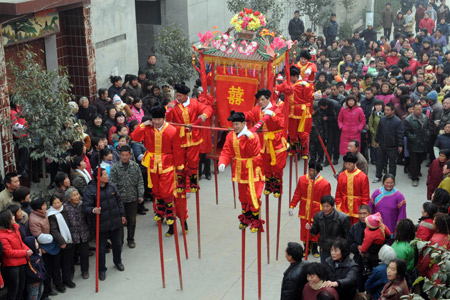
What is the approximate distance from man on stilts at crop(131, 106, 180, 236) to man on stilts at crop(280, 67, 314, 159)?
333 centimetres

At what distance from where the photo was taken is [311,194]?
10742mm

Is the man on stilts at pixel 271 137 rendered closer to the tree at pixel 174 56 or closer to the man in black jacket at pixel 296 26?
the tree at pixel 174 56

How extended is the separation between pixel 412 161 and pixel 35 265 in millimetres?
8373

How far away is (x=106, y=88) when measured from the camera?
15.3 meters

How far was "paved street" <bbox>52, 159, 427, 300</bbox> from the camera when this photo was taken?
10086 mm

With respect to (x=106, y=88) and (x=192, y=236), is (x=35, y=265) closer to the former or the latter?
(x=192, y=236)

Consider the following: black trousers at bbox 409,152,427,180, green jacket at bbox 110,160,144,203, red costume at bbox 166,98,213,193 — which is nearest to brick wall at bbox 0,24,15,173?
green jacket at bbox 110,160,144,203

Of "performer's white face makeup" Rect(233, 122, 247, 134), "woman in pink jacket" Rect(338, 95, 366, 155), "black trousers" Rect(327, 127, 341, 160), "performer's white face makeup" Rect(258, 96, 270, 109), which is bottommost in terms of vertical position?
"black trousers" Rect(327, 127, 341, 160)

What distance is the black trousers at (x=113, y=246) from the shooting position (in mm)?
10438

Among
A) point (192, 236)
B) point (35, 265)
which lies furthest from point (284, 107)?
point (35, 265)

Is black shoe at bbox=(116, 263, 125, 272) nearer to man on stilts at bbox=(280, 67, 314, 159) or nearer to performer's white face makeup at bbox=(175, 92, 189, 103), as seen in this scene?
performer's white face makeup at bbox=(175, 92, 189, 103)

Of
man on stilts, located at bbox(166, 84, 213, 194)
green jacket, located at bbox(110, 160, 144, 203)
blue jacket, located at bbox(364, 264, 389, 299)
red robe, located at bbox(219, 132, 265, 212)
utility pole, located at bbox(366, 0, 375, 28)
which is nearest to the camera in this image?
blue jacket, located at bbox(364, 264, 389, 299)

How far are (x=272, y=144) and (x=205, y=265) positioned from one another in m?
2.24

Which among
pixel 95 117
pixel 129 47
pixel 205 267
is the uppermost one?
pixel 129 47
